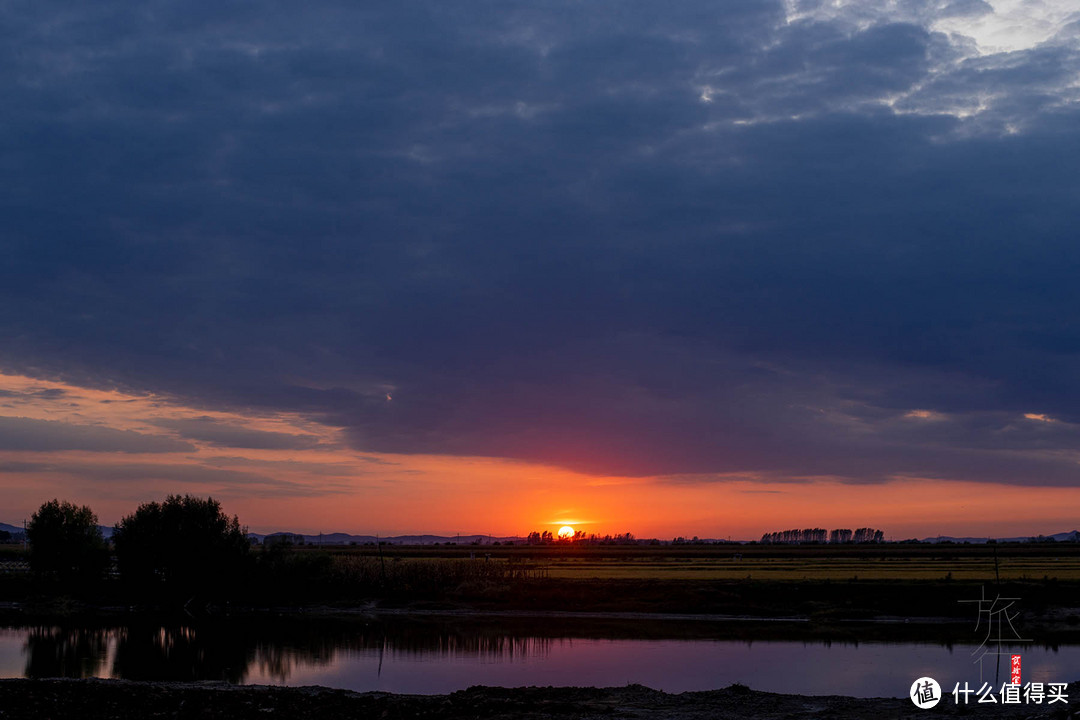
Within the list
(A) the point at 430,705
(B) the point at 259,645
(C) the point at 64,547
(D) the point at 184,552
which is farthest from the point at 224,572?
(A) the point at 430,705

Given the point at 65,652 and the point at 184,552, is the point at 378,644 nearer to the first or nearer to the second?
the point at 65,652

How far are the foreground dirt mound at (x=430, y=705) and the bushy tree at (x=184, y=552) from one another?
41716 millimetres

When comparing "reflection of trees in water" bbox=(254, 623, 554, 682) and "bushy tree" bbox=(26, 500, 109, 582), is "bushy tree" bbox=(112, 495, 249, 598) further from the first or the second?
"reflection of trees in water" bbox=(254, 623, 554, 682)

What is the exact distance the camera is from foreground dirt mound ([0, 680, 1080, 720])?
2011cm

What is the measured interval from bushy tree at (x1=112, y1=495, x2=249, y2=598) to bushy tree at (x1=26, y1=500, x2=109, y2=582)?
495 cm

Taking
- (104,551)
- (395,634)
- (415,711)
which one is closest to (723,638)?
(395,634)

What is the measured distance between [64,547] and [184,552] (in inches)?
498

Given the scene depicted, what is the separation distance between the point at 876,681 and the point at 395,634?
79.5ft

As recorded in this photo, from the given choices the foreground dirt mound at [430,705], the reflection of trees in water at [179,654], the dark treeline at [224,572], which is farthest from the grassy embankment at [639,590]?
the foreground dirt mound at [430,705]

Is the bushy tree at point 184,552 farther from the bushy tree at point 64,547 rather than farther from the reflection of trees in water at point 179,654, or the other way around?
the reflection of trees in water at point 179,654

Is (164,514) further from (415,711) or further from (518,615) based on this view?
(415,711)

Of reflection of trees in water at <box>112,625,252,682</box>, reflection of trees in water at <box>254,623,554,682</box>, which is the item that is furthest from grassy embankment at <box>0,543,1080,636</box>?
reflection of trees in water at <box>112,625,252,682</box>

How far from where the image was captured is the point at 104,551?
7125 centimetres

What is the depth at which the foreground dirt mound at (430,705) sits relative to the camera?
2011 cm
